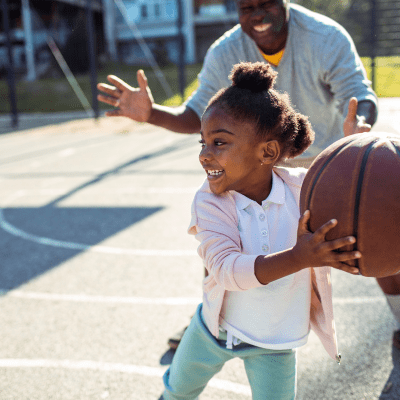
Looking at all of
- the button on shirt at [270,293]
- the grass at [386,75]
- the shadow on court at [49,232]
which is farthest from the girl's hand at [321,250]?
the grass at [386,75]

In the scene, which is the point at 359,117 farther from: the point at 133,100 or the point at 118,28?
the point at 118,28

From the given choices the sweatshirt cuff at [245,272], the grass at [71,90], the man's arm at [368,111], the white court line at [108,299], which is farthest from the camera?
the grass at [71,90]

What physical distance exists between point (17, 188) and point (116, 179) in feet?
5.22

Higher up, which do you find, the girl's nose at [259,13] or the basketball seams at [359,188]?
the girl's nose at [259,13]

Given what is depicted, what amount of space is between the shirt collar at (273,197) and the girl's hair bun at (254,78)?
0.35m

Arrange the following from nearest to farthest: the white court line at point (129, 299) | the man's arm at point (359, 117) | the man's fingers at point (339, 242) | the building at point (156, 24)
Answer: the man's fingers at point (339, 242)
the man's arm at point (359, 117)
the white court line at point (129, 299)
the building at point (156, 24)

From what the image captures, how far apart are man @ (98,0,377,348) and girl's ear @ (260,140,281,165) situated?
795 mm

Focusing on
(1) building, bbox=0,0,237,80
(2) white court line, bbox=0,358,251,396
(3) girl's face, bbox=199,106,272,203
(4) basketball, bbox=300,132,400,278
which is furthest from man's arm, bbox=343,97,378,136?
(1) building, bbox=0,0,237,80

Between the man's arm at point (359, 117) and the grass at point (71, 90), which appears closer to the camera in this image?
the man's arm at point (359, 117)

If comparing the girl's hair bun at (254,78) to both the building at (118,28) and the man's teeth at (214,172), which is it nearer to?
the man's teeth at (214,172)

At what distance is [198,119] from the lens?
9.32 feet

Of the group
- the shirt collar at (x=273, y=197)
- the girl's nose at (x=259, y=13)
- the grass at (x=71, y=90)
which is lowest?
the grass at (x=71, y=90)

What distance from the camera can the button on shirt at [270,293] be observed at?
5.85 ft

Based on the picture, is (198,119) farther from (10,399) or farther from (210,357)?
(10,399)
